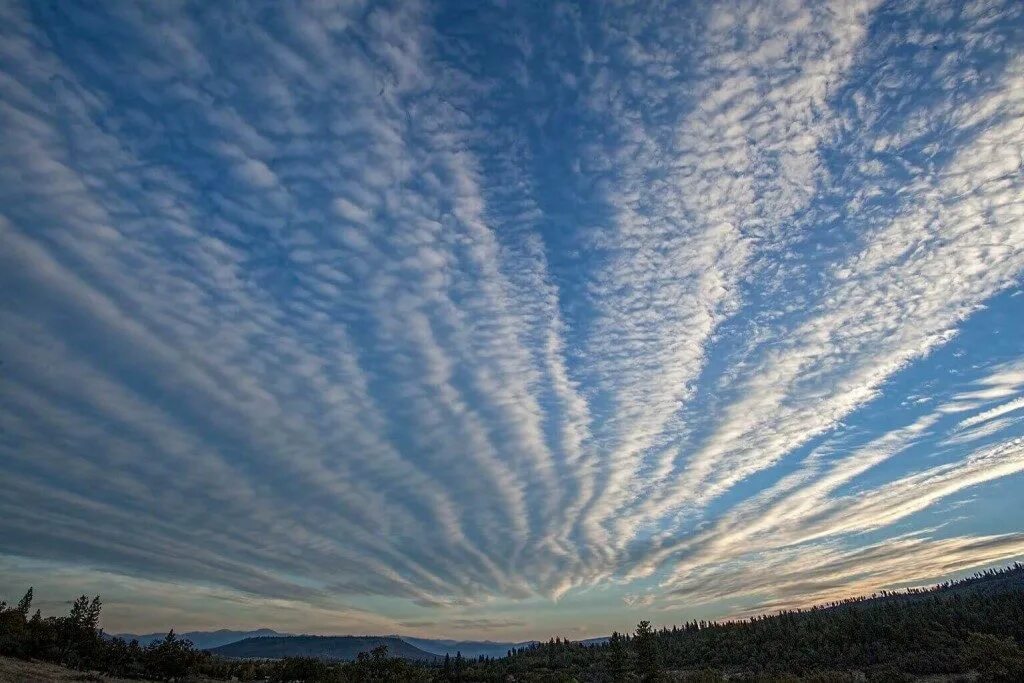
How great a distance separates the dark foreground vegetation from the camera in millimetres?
36469

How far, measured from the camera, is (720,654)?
67500 mm

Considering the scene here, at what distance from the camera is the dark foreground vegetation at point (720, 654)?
36.5 m

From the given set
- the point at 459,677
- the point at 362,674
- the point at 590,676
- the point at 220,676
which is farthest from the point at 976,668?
the point at 220,676

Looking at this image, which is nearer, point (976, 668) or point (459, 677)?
point (976, 668)

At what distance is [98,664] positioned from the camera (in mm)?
35125

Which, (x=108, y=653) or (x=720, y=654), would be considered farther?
(x=720, y=654)

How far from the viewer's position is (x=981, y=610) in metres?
66.9

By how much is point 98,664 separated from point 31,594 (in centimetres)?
A: 1400

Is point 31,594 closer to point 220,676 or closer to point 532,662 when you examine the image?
point 220,676

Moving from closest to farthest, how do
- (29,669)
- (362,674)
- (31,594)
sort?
(29,669) < (31,594) < (362,674)

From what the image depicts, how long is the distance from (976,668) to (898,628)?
24762 millimetres

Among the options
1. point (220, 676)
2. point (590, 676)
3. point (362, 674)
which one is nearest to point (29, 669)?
point (220, 676)

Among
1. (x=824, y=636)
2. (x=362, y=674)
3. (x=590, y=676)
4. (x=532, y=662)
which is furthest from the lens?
(x=532, y=662)

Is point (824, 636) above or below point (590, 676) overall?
above
